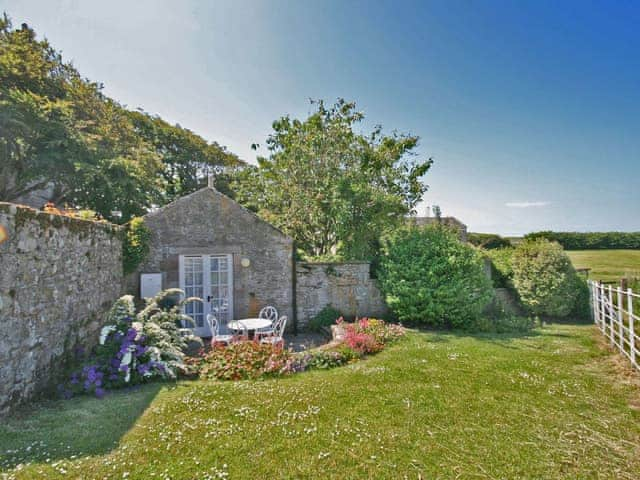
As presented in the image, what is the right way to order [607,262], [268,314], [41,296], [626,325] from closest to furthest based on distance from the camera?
1. [41,296]
2. [626,325]
3. [268,314]
4. [607,262]

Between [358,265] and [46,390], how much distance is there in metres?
8.15

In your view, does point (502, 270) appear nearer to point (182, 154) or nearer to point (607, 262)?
point (607, 262)

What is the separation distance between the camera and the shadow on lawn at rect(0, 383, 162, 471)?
2.94 metres

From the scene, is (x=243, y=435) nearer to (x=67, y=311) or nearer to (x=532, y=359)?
(x=67, y=311)

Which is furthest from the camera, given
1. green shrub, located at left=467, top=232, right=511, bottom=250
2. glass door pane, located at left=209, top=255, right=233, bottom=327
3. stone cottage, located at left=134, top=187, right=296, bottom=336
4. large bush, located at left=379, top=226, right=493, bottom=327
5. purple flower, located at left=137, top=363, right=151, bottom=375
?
green shrub, located at left=467, top=232, right=511, bottom=250

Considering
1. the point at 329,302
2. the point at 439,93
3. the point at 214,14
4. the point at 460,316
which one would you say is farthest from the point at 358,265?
the point at 214,14

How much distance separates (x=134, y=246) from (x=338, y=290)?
6399 millimetres

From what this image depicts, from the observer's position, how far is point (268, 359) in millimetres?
5848

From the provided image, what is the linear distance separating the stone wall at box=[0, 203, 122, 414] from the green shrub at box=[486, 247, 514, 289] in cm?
1303

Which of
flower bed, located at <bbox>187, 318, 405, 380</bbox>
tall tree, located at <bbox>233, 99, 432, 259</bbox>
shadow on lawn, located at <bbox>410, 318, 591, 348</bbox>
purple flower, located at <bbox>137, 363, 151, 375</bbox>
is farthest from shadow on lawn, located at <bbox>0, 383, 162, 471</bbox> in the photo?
tall tree, located at <bbox>233, 99, 432, 259</bbox>

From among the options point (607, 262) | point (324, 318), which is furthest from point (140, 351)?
point (607, 262)

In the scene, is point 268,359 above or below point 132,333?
below

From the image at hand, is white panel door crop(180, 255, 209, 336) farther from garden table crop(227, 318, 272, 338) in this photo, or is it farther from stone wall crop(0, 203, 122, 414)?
stone wall crop(0, 203, 122, 414)

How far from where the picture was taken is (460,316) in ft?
30.2
